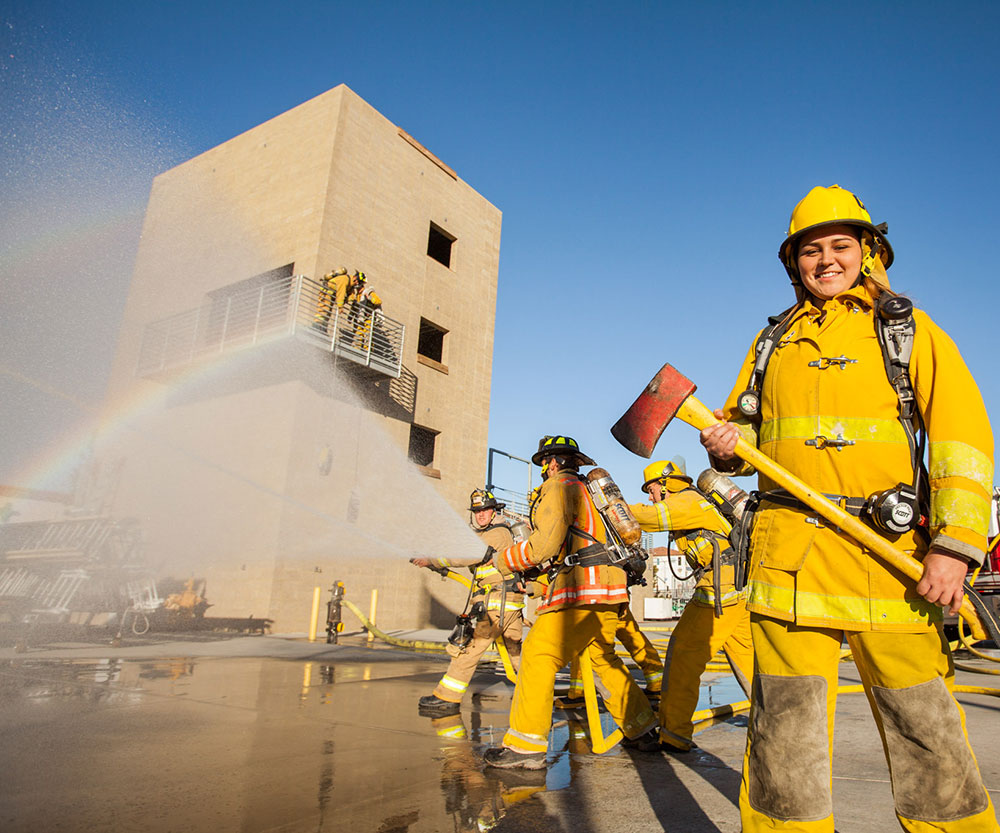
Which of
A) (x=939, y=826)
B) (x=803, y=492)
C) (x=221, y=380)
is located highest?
(x=221, y=380)

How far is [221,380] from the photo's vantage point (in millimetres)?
14562

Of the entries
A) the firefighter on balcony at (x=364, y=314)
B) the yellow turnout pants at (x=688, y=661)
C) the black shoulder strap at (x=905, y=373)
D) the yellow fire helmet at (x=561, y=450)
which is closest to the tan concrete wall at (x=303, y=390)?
the firefighter on balcony at (x=364, y=314)

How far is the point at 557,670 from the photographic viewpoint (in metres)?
3.40

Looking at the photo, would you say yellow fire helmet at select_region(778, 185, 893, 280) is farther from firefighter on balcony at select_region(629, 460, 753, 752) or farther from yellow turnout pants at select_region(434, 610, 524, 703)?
yellow turnout pants at select_region(434, 610, 524, 703)

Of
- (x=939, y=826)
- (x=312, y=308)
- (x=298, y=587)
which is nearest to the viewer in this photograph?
(x=939, y=826)

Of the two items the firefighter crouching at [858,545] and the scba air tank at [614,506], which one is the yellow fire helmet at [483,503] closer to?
the scba air tank at [614,506]

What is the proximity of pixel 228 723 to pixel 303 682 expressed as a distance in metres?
2.11

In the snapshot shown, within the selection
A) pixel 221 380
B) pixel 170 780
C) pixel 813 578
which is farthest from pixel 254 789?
pixel 221 380

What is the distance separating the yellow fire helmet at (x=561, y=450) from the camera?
4.30 m

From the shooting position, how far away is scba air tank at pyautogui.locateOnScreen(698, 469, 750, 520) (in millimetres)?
4355

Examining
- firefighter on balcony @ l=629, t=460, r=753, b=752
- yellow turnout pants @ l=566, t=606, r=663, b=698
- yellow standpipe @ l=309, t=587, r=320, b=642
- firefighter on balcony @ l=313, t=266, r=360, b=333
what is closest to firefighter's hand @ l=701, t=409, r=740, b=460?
firefighter on balcony @ l=629, t=460, r=753, b=752

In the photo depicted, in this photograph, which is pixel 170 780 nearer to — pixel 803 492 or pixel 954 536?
pixel 803 492

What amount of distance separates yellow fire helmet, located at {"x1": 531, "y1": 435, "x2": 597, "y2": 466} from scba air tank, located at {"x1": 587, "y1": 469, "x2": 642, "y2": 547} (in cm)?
19

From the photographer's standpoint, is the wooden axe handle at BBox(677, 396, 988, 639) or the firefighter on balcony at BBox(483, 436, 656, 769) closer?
the wooden axe handle at BBox(677, 396, 988, 639)
